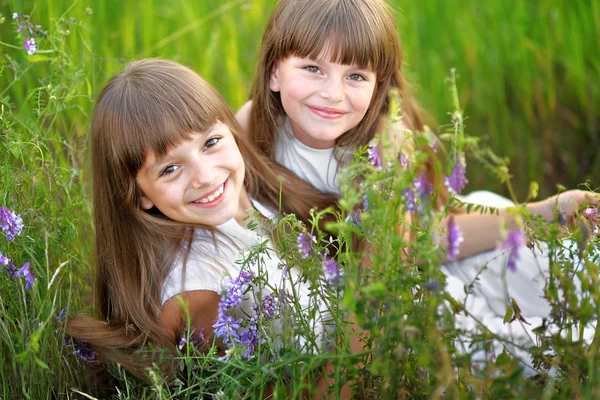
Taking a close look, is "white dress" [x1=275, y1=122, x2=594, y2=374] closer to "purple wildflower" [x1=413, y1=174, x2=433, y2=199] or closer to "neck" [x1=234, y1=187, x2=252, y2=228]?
"neck" [x1=234, y1=187, x2=252, y2=228]

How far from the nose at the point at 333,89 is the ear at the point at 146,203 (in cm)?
A: 58

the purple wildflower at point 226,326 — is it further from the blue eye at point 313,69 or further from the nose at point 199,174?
the blue eye at point 313,69

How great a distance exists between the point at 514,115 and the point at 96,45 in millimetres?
1865

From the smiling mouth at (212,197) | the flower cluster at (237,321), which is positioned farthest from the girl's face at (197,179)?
the flower cluster at (237,321)

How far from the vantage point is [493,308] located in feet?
7.88

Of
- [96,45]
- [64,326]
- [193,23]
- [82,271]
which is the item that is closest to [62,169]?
[82,271]

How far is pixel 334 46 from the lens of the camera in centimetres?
207

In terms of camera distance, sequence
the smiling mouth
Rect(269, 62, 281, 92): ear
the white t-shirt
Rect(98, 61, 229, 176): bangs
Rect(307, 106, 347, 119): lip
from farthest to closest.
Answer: the white t-shirt < Rect(269, 62, 281, 92): ear < Rect(307, 106, 347, 119): lip < the smiling mouth < Rect(98, 61, 229, 176): bangs

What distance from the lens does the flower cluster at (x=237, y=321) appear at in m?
1.56

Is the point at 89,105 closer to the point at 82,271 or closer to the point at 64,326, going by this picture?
the point at 82,271

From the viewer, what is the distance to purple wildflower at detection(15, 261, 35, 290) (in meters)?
1.64

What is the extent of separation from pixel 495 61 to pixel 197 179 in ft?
6.23

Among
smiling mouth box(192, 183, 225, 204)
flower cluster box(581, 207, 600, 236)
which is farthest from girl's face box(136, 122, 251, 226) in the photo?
flower cluster box(581, 207, 600, 236)

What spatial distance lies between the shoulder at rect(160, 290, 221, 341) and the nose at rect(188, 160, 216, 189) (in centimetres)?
29
